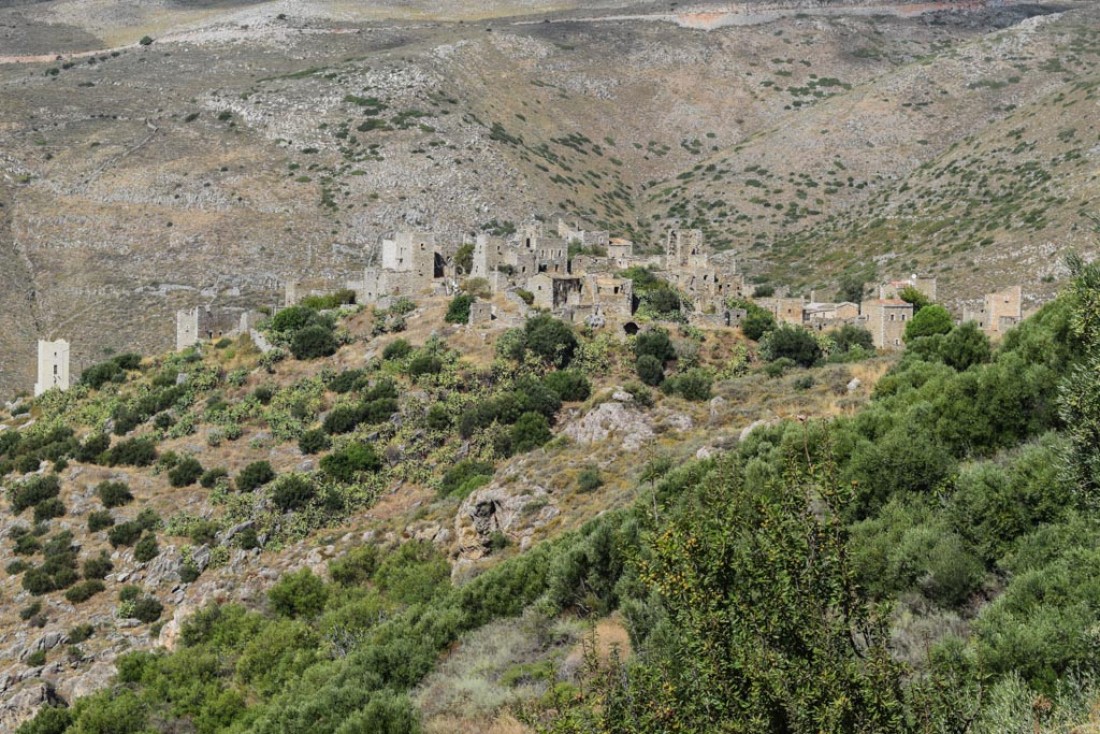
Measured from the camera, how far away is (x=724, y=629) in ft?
29.1

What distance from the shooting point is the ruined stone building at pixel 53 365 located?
159 ft

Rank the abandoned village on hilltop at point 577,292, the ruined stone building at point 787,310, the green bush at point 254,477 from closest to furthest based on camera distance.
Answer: the green bush at point 254,477 < the abandoned village on hilltop at point 577,292 < the ruined stone building at point 787,310

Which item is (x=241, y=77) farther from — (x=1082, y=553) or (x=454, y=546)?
(x=1082, y=553)

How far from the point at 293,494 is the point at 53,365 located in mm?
21429

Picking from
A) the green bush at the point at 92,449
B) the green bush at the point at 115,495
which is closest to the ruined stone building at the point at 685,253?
the green bush at the point at 115,495

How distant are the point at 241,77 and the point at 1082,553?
94.1 m

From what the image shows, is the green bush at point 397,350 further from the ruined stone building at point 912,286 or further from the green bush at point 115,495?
the ruined stone building at point 912,286

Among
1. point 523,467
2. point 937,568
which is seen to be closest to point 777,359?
point 523,467

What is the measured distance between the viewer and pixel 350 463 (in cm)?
3391

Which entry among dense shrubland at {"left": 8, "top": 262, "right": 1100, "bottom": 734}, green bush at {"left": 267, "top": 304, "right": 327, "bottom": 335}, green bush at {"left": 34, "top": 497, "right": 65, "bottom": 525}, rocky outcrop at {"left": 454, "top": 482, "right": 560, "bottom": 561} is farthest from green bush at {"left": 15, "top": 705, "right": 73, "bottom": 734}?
green bush at {"left": 267, "top": 304, "right": 327, "bottom": 335}

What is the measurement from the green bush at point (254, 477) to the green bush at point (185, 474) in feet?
5.98

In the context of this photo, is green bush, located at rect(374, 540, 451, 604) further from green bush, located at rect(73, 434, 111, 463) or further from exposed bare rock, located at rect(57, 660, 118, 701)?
green bush, located at rect(73, 434, 111, 463)

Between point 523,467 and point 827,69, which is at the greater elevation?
point 827,69

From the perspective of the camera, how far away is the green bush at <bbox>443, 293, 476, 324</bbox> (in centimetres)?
3954
